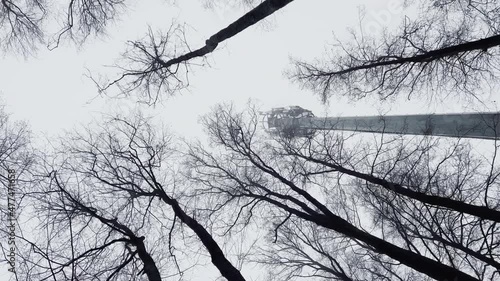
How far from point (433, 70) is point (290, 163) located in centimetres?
426

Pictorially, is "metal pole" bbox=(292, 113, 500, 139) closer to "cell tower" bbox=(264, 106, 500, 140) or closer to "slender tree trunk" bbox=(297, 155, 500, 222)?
"cell tower" bbox=(264, 106, 500, 140)

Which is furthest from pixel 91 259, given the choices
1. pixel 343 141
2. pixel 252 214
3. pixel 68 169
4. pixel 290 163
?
pixel 343 141

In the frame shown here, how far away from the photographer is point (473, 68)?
7055 millimetres

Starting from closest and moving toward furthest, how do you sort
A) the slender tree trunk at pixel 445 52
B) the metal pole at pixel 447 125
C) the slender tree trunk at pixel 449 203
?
the slender tree trunk at pixel 449 203
the slender tree trunk at pixel 445 52
the metal pole at pixel 447 125

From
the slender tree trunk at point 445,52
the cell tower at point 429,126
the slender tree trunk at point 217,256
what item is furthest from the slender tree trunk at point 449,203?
the slender tree trunk at point 217,256

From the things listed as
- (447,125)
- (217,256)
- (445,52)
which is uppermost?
(445,52)

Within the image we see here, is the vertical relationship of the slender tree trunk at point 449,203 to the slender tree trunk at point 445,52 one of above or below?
below

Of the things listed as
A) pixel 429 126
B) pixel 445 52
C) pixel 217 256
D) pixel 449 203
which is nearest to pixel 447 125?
pixel 429 126

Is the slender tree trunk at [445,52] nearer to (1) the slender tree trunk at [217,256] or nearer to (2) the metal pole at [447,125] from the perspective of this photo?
(2) the metal pole at [447,125]

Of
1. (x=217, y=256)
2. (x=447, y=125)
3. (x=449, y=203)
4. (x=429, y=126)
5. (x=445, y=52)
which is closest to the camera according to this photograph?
(x=217, y=256)

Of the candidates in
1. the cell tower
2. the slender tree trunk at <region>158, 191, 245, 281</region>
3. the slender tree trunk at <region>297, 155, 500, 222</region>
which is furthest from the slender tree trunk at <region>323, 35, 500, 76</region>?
the slender tree trunk at <region>158, 191, 245, 281</region>

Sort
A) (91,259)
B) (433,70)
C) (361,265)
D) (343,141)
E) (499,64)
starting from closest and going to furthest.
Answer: (91,259)
(499,64)
(433,70)
(343,141)
(361,265)

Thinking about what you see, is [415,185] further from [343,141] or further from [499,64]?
[499,64]

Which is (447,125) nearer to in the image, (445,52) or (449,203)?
(445,52)
